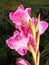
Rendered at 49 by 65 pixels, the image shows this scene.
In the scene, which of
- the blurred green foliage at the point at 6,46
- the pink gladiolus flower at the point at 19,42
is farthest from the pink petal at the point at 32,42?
the blurred green foliage at the point at 6,46

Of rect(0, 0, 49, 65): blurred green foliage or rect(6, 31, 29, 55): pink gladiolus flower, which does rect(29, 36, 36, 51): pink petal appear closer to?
rect(6, 31, 29, 55): pink gladiolus flower

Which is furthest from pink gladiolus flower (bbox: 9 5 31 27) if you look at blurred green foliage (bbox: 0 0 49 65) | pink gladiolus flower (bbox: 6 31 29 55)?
blurred green foliage (bbox: 0 0 49 65)

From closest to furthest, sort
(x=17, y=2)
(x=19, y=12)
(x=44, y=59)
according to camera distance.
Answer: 1. (x=19, y=12)
2. (x=44, y=59)
3. (x=17, y=2)

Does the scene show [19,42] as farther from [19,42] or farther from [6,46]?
[6,46]

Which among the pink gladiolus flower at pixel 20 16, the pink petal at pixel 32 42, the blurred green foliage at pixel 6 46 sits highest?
the pink gladiolus flower at pixel 20 16

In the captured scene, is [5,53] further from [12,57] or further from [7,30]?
[7,30]

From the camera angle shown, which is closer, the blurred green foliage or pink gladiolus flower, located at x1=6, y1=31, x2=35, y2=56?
pink gladiolus flower, located at x1=6, y1=31, x2=35, y2=56

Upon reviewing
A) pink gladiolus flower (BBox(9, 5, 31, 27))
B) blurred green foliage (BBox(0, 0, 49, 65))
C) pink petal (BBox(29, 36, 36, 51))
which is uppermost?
pink gladiolus flower (BBox(9, 5, 31, 27))

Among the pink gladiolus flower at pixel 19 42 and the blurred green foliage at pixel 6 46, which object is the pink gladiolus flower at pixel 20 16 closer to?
the pink gladiolus flower at pixel 19 42

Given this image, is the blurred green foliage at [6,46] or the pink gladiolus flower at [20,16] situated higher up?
the pink gladiolus flower at [20,16]

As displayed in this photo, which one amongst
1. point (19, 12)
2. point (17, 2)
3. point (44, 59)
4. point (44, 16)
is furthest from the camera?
point (17, 2)

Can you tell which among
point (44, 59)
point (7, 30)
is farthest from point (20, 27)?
point (7, 30)
